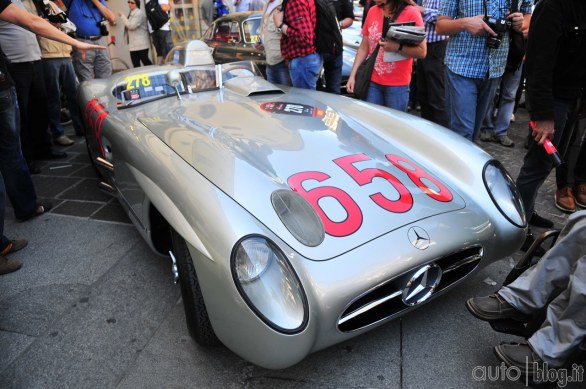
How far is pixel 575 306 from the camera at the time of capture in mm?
1295

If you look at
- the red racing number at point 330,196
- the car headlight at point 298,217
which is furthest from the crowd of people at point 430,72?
the car headlight at point 298,217

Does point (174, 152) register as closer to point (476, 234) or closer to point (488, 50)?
point (476, 234)

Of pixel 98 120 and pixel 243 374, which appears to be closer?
pixel 243 374

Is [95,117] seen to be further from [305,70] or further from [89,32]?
[89,32]

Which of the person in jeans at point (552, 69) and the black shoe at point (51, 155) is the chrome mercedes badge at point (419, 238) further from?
the black shoe at point (51, 155)

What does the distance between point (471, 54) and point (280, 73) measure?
2014mm

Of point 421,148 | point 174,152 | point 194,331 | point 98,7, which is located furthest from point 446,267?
point 98,7

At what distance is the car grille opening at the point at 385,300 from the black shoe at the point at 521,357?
31cm

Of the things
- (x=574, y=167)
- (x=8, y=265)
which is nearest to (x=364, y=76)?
(x=574, y=167)

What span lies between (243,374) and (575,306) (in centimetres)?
121

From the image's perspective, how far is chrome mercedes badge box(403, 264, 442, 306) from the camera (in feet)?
5.17

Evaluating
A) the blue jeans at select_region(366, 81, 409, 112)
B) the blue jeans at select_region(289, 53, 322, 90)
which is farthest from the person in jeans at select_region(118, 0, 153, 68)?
the blue jeans at select_region(366, 81, 409, 112)

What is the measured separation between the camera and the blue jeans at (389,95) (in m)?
3.09

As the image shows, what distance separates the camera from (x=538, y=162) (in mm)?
2365
